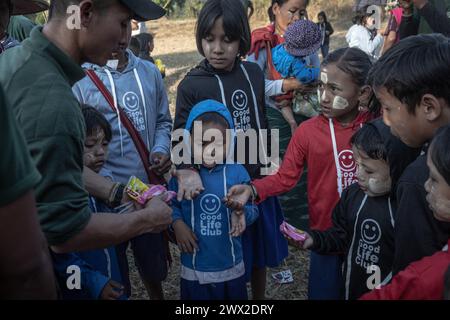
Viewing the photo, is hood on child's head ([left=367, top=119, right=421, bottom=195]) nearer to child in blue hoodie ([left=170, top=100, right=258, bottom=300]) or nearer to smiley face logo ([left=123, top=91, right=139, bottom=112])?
child in blue hoodie ([left=170, top=100, right=258, bottom=300])

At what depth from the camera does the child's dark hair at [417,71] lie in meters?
1.92

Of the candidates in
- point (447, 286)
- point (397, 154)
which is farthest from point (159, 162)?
point (447, 286)

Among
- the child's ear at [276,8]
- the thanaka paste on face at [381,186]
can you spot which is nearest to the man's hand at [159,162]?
the thanaka paste on face at [381,186]

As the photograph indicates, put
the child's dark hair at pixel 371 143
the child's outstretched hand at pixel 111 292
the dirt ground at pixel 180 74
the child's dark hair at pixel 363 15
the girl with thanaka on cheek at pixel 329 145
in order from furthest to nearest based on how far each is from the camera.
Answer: the child's dark hair at pixel 363 15 < the dirt ground at pixel 180 74 < the girl with thanaka on cheek at pixel 329 145 < the child's dark hair at pixel 371 143 < the child's outstretched hand at pixel 111 292

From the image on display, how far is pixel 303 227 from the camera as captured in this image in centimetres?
410

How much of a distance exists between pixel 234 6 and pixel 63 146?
1850 millimetres

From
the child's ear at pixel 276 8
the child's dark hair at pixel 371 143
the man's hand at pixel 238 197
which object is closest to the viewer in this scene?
the child's dark hair at pixel 371 143

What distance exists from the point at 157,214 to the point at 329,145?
1190 mm

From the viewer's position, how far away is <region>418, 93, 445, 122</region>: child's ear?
1.90 meters

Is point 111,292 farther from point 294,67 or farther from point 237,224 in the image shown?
point 294,67

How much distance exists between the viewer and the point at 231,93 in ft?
9.84

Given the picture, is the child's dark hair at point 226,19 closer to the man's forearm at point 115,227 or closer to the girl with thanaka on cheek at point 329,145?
the girl with thanaka on cheek at point 329,145

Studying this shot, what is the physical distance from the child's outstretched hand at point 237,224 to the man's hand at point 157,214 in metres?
0.52

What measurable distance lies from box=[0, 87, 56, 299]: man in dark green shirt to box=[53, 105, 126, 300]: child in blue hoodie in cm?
87
